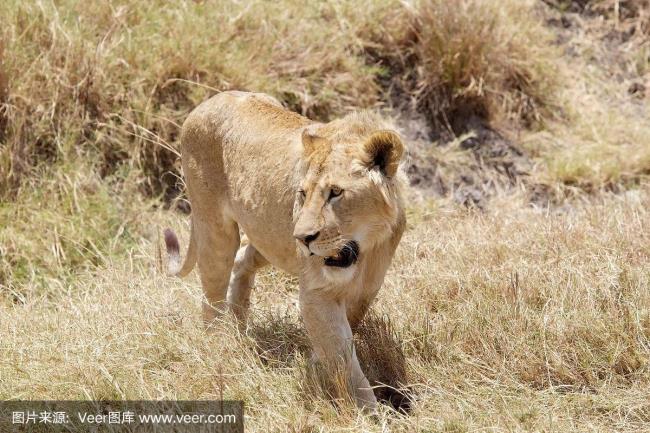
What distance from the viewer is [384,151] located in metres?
4.18

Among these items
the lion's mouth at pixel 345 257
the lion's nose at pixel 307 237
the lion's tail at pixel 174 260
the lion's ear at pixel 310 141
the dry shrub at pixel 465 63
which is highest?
the lion's ear at pixel 310 141

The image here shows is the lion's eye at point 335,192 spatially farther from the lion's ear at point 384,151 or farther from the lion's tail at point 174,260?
the lion's tail at point 174,260

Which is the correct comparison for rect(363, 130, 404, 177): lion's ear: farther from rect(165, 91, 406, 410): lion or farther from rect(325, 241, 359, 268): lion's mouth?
rect(325, 241, 359, 268): lion's mouth

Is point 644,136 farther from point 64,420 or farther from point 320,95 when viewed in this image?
point 64,420

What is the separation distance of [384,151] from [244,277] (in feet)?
6.01

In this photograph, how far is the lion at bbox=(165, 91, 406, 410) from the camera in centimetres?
416

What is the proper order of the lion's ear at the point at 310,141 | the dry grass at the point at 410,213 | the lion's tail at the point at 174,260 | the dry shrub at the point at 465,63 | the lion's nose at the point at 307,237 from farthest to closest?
the dry shrub at the point at 465,63 → the lion's tail at the point at 174,260 → the dry grass at the point at 410,213 → the lion's ear at the point at 310,141 → the lion's nose at the point at 307,237

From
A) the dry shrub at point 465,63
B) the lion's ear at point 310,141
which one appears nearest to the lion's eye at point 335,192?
the lion's ear at point 310,141

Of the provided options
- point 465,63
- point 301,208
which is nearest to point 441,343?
point 301,208

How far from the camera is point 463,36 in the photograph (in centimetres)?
873

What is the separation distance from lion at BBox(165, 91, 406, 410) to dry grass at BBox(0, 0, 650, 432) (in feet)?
0.96

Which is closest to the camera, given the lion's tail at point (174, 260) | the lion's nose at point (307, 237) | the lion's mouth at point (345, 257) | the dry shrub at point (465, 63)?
the lion's nose at point (307, 237)

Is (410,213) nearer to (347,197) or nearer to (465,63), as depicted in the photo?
(465,63)

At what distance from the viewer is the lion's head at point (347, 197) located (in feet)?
13.5
